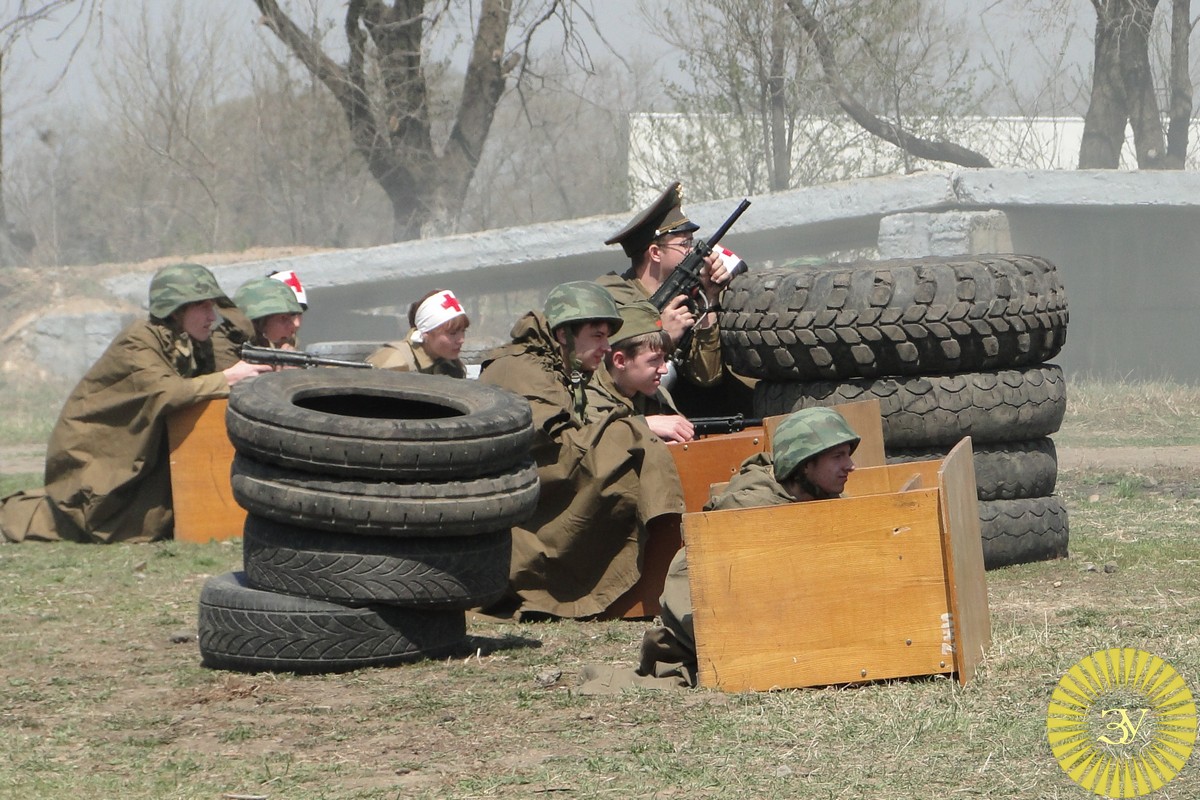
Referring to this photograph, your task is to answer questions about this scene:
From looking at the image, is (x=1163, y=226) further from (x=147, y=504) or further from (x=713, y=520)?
(x=713, y=520)

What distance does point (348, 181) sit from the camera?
38.2m

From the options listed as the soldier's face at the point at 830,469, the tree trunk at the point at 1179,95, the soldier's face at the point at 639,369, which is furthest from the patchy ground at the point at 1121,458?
the tree trunk at the point at 1179,95

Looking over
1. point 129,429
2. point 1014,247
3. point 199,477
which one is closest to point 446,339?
point 199,477

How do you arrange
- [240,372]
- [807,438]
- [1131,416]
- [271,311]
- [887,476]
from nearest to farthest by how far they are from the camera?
[807,438]
[887,476]
[240,372]
[271,311]
[1131,416]

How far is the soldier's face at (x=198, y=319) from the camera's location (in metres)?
9.13

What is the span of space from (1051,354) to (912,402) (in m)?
0.86

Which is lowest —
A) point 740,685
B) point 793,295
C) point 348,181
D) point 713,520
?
point 740,685

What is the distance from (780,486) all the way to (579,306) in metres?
1.62

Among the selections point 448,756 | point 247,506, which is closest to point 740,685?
point 448,756

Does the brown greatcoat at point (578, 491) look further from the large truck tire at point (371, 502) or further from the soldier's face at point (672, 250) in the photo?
the soldier's face at point (672, 250)

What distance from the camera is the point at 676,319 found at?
7.62 metres

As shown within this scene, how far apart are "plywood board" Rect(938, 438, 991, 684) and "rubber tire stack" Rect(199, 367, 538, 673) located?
1.62 meters

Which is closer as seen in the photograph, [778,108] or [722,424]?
[722,424]

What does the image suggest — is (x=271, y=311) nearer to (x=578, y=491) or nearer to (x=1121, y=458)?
(x=578, y=491)
